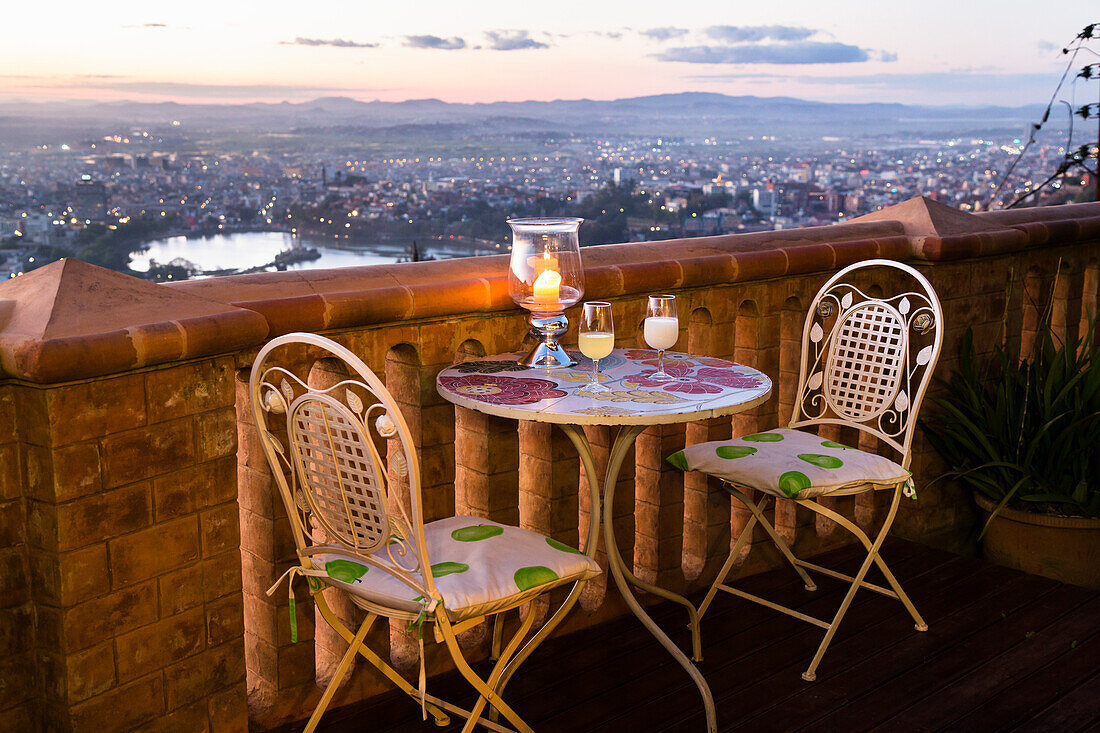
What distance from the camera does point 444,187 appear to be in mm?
7816

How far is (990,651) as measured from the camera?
3008 mm

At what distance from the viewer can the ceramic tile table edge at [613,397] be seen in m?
2.24

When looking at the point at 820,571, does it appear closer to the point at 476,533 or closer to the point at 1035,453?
the point at 1035,453

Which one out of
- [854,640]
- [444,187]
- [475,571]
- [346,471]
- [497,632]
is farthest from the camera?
[444,187]

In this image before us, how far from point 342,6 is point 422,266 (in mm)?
19078

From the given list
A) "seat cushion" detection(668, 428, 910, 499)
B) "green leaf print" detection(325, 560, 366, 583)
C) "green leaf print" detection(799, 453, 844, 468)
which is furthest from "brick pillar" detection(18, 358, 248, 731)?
"green leaf print" detection(799, 453, 844, 468)

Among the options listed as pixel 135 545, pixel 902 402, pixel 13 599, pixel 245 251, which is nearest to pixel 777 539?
pixel 902 402

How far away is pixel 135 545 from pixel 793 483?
65.5 inches

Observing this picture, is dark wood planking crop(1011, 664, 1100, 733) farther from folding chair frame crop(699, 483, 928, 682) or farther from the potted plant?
the potted plant

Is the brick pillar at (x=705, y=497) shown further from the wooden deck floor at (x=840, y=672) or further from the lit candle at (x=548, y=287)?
the lit candle at (x=548, y=287)

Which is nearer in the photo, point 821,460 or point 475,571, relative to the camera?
point 475,571

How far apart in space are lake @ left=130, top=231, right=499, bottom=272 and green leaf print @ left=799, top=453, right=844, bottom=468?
1390mm

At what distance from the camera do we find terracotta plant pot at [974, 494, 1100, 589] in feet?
11.9

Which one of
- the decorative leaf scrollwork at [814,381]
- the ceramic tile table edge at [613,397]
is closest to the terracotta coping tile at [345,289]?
the ceramic tile table edge at [613,397]
